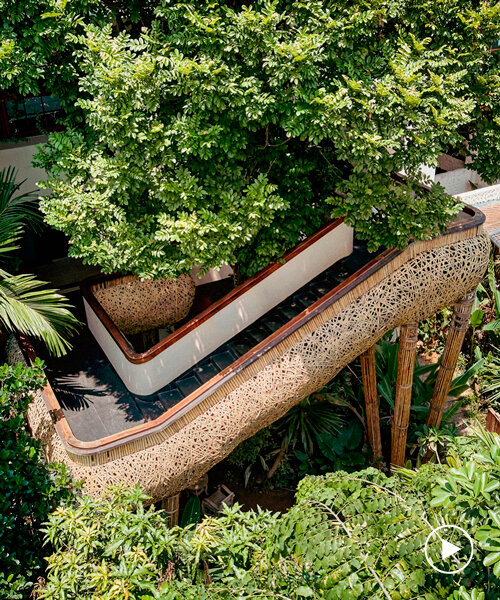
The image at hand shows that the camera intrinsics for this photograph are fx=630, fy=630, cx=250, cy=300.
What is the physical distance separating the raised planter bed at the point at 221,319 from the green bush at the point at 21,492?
1.30 m

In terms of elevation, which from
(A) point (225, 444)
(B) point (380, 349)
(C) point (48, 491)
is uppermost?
(C) point (48, 491)

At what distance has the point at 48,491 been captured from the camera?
594 centimetres

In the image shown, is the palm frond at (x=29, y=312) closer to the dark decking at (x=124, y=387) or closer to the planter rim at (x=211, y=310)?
the planter rim at (x=211, y=310)

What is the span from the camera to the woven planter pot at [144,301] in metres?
8.77

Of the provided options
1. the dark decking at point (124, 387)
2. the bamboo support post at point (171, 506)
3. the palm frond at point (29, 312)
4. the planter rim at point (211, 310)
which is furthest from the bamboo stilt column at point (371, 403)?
the palm frond at point (29, 312)

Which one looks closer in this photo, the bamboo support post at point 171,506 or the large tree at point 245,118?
the large tree at point 245,118

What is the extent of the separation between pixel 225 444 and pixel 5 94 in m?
5.30

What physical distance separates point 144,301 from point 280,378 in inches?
104

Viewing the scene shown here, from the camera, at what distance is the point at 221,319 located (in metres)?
7.81

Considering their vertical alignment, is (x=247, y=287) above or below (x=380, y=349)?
above

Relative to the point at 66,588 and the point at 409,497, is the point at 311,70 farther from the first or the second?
the point at 66,588

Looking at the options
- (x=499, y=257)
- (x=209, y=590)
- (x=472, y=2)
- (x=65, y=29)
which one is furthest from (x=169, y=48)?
(x=499, y=257)

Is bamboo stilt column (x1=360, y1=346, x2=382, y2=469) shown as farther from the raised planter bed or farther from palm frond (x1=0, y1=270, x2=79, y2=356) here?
palm frond (x1=0, y1=270, x2=79, y2=356)

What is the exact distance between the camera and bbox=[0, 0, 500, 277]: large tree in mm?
5918
